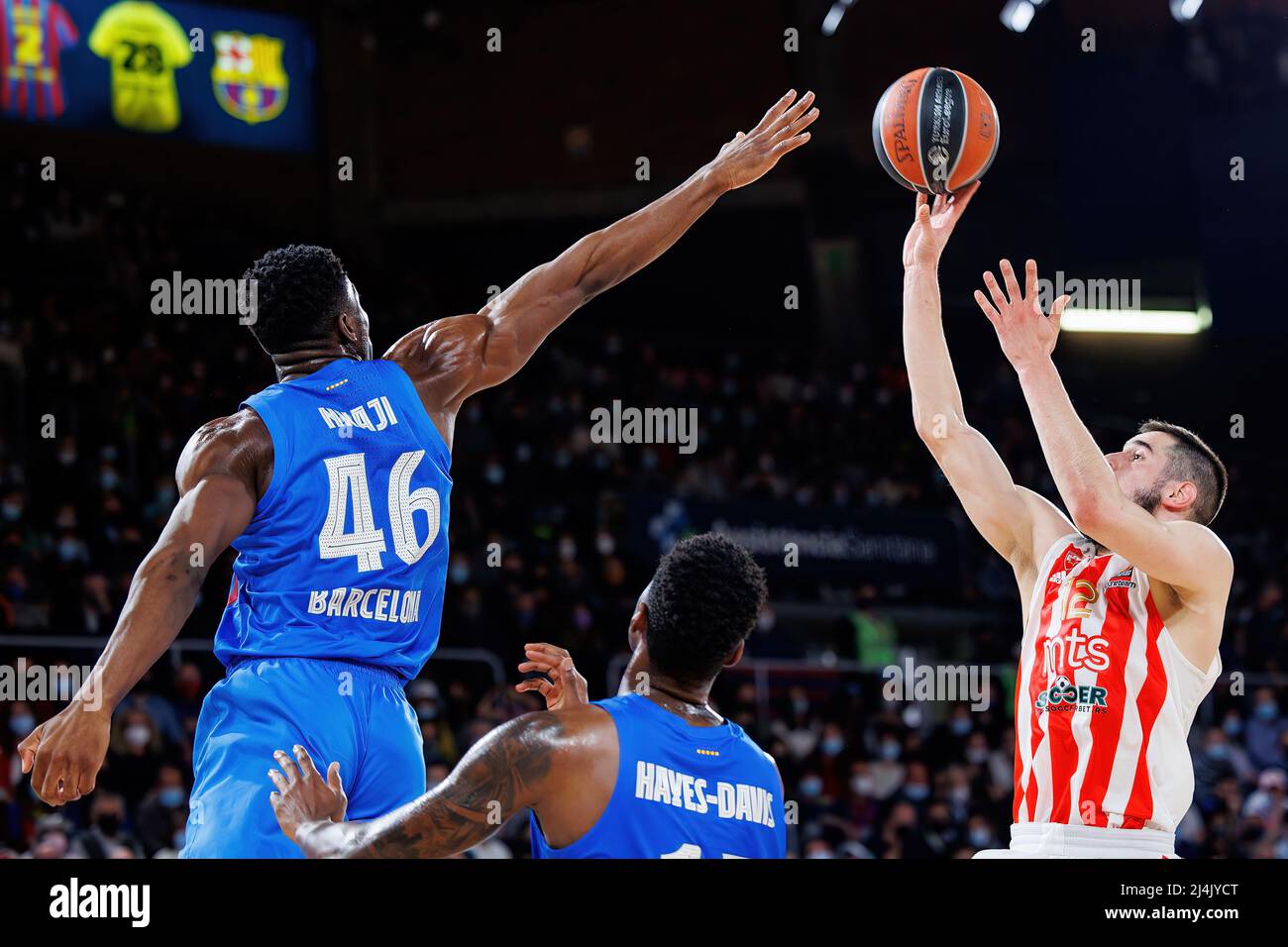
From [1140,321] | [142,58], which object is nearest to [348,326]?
[142,58]

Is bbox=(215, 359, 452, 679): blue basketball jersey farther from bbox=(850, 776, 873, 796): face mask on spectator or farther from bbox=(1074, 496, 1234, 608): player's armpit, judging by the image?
bbox=(850, 776, 873, 796): face mask on spectator

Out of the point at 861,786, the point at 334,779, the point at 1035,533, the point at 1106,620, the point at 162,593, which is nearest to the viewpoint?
the point at 334,779

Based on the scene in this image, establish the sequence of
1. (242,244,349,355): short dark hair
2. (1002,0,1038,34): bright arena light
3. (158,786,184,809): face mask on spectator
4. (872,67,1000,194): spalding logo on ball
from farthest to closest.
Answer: (1002,0,1038,34): bright arena light → (158,786,184,809): face mask on spectator → (872,67,1000,194): spalding logo on ball → (242,244,349,355): short dark hair

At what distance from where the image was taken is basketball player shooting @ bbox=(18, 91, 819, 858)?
3.24 meters

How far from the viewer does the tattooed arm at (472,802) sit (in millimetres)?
2754

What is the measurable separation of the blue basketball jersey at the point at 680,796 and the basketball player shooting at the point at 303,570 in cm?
72

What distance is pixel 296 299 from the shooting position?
3.79 m

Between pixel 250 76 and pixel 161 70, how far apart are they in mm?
1058

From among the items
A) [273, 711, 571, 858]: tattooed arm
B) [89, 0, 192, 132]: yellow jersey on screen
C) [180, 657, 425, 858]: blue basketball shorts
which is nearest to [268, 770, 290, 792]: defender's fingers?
[273, 711, 571, 858]: tattooed arm

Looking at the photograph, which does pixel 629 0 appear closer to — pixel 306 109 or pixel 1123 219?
pixel 306 109

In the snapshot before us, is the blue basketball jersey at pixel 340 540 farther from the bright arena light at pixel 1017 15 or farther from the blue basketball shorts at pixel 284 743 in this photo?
the bright arena light at pixel 1017 15

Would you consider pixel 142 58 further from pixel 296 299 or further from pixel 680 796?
pixel 680 796

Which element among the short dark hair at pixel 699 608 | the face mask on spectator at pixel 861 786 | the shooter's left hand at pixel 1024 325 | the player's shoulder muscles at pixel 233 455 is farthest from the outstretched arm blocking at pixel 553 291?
the face mask on spectator at pixel 861 786
